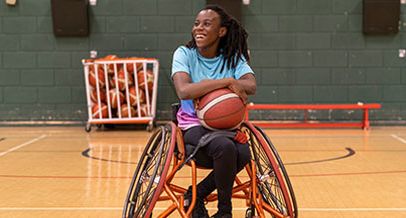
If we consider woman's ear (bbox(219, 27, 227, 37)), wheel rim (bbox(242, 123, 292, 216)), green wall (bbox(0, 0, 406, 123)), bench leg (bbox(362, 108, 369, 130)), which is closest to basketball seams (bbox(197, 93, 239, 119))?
wheel rim (bbox(242, 123, 292, 216))

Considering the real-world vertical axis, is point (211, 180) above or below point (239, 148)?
below

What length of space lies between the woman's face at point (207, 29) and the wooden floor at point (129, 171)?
3.35ft

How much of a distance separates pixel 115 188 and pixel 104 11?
3944 mm

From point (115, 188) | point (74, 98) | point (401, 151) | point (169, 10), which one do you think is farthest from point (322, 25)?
point (115, 188)

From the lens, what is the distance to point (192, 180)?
8.71ft

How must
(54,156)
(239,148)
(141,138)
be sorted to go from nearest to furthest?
(239,148), (54,156), (141,138)

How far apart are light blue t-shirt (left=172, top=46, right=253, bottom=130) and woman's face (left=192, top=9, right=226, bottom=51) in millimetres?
71

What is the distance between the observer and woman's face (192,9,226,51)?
2.79 meters

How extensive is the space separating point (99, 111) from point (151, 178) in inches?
190

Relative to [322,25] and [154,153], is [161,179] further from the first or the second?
[322,25]

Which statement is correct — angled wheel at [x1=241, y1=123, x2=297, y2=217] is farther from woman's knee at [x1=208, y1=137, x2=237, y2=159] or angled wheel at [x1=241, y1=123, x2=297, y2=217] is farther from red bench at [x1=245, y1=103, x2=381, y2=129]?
red bench at [x1=245, y1=103, x2=381, y2=129]

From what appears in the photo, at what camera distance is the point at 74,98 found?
7566 mm

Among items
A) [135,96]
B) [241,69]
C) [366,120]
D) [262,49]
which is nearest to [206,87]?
[241,69]

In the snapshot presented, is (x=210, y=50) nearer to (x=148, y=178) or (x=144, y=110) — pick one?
(x=148, y=178)
